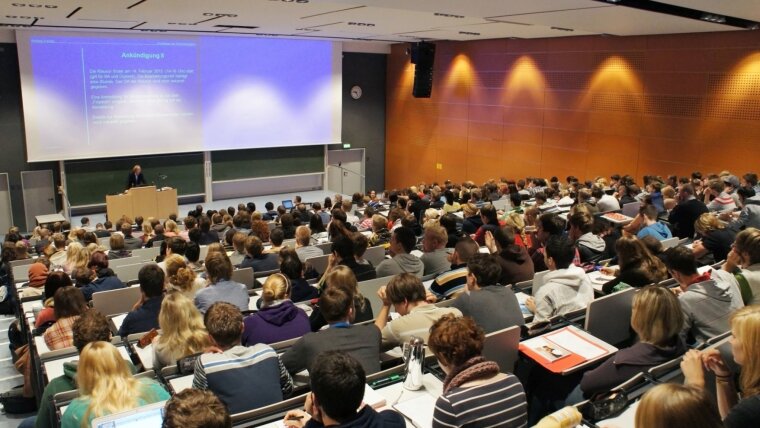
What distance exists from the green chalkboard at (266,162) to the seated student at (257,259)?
389 inches

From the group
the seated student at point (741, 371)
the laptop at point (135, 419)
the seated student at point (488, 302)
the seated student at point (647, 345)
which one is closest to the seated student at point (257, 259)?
the seated student at point (488, 302)

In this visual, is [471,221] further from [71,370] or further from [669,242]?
[71,370]

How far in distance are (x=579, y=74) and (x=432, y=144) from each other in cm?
500

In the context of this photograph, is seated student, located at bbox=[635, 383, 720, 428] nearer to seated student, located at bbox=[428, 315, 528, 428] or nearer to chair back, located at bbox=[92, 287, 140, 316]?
seated student, located at bbox=[428, 315, 528, 428]

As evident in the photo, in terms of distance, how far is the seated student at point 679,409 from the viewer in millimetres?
1946

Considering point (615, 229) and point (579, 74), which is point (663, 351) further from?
point (579, 74)

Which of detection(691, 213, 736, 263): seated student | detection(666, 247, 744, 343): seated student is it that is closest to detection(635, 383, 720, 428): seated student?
detection(666, 247, 744, 343): seated student

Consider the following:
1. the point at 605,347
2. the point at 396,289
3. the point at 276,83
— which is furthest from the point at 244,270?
the point at 276,83

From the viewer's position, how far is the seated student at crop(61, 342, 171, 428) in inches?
105

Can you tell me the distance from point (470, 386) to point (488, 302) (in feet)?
3.94

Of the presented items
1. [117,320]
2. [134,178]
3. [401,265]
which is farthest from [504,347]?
[134,178]

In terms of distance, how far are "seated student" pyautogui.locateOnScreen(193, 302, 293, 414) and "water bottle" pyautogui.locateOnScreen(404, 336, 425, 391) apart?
0.62 m

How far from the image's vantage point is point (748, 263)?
4.16 meters

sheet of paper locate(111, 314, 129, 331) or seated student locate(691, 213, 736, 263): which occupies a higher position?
seated student locate(691, 213, 736, 263)
